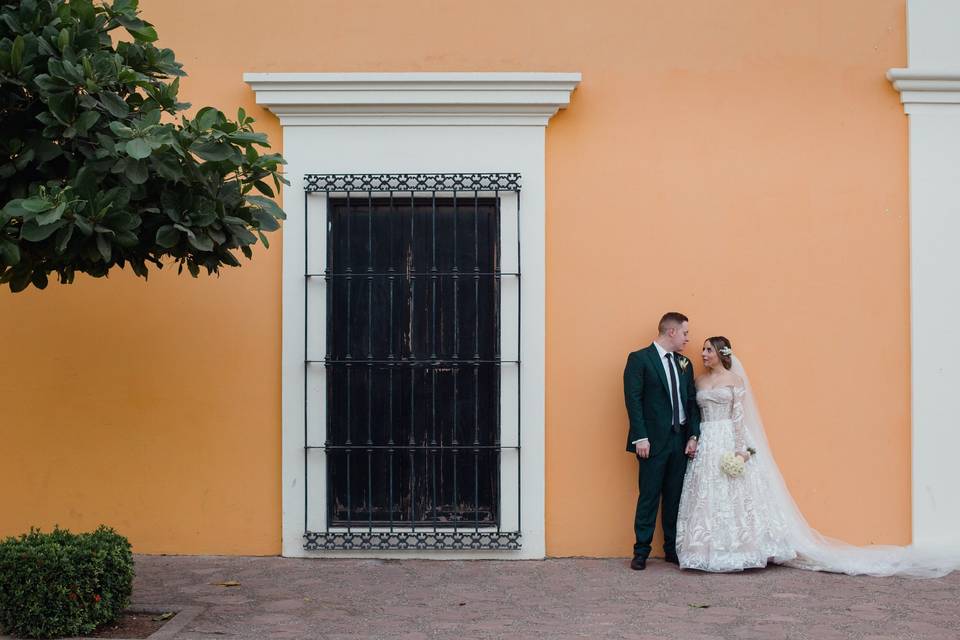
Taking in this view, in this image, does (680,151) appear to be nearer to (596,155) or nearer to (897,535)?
(596,155)

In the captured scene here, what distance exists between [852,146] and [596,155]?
1.79m

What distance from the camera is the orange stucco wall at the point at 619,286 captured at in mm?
7484

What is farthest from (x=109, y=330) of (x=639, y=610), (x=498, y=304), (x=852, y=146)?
(x=852, y=146)

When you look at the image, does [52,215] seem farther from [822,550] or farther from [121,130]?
[822,550]

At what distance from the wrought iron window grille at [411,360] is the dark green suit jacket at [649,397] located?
936 mm

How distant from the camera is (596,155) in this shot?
296 inches

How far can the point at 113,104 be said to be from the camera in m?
5.21

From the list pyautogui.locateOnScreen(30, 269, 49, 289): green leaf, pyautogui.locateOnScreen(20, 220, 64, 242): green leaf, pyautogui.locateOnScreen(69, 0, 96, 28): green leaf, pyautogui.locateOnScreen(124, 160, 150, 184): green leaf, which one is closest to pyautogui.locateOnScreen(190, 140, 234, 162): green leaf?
pyautogui.locateOnScreen(124, 160, 150, 184): green leaf

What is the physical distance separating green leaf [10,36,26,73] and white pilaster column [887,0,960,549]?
555 cm

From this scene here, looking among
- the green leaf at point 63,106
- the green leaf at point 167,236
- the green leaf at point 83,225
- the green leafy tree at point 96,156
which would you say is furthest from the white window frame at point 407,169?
the green leaf at point 83,225

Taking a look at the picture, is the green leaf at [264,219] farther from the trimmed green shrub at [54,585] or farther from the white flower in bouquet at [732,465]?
the white flower in bouquet at [732,465]

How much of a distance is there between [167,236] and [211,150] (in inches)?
18.5

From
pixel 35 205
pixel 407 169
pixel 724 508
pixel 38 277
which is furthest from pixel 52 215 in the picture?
pixel 724 508

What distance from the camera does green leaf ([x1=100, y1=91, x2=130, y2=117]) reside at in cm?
520
